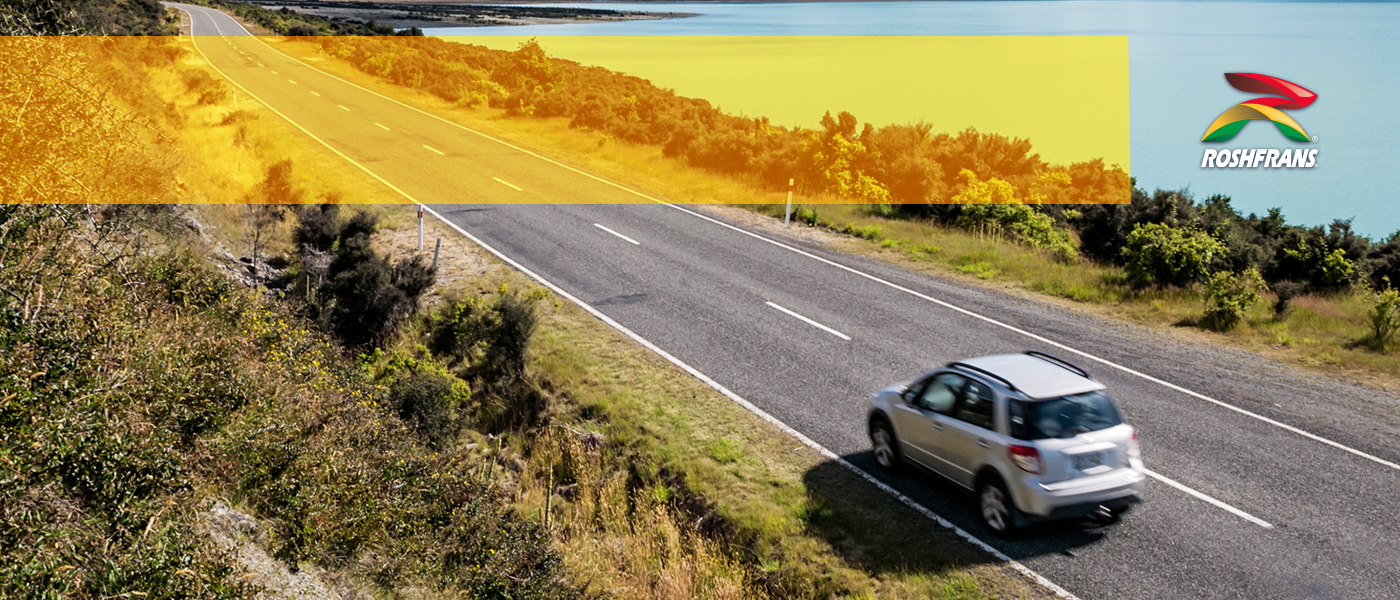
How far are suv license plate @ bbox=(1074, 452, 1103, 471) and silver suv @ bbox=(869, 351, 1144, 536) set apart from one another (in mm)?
11

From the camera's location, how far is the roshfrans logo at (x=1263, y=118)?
2161cm

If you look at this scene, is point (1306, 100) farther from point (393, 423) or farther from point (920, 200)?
point (393, 423)

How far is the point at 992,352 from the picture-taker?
13.9 meters

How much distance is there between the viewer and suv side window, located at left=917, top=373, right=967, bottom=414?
936 cm

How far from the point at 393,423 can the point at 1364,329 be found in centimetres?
1803

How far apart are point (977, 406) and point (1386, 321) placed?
35.1ft

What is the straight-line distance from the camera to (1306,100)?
23.8 m

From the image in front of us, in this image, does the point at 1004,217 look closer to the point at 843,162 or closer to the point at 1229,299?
the point at 843,162

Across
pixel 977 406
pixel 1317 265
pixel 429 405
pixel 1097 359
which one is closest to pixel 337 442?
pixel 429 405

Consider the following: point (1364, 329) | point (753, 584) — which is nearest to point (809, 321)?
point (753, 584)

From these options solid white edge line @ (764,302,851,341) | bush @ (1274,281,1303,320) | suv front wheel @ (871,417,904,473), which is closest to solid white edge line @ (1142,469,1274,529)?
suv front wheel @ (871,417,904,473)

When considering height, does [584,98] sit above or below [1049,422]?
above

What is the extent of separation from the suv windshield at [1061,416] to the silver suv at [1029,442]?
11 millimetres

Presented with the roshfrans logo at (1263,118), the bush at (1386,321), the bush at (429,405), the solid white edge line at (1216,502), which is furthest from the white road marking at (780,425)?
the roshfrans logo at (1263,118)
